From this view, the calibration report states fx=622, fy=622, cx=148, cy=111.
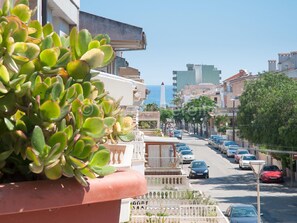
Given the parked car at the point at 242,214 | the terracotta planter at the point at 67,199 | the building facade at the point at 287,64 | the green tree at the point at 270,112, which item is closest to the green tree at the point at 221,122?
the building facade at the point at 287,64

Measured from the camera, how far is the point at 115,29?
21.6 m

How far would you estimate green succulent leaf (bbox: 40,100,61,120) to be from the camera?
1.83 m

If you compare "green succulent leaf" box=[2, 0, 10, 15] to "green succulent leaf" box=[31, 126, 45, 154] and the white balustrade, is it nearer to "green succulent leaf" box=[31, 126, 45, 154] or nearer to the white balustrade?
"green succulent leaf" box=[31, 126, 45, 154]

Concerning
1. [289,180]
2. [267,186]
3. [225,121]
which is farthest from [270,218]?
[225,121]

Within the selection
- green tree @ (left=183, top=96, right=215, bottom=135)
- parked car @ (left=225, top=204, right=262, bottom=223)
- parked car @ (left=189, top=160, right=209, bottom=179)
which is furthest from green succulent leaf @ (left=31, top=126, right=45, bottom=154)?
green tree @ (left=183, top=96, right=215, bottom=135)

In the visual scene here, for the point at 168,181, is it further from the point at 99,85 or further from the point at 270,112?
the point at 99,85

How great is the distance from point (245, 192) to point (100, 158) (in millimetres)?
35504

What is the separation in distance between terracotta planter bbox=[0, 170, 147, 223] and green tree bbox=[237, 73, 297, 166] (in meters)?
35.4

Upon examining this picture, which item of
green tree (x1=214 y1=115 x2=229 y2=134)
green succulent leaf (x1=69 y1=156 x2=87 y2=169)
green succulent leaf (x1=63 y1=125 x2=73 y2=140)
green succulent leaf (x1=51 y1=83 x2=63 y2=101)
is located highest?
green tree (x1=214 y1=115 x2=229 y2=134)

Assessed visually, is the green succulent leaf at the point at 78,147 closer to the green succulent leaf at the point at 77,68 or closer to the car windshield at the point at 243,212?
the green succulent leaf at the point at 77,68

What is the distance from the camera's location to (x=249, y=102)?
1766 inches

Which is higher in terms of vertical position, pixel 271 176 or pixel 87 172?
pixel 87 172

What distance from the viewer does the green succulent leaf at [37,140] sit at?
1787mm

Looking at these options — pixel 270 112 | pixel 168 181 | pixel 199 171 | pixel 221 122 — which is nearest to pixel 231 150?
pixel 199 171
